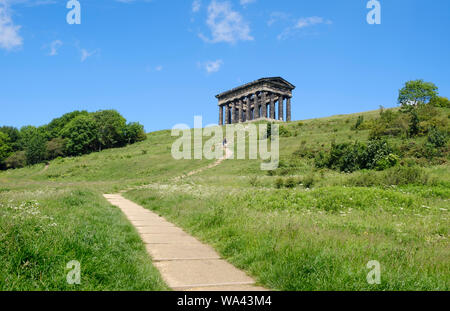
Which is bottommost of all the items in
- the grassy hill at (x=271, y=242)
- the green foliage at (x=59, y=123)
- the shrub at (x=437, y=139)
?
the grassy hill at (x=271, y=242)

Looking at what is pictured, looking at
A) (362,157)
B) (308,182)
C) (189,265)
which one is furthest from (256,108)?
(189,265)

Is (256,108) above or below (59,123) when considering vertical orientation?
above

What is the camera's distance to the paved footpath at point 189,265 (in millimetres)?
4387

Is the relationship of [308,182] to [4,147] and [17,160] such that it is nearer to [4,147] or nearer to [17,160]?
[17,160]

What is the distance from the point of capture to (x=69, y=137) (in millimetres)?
74250

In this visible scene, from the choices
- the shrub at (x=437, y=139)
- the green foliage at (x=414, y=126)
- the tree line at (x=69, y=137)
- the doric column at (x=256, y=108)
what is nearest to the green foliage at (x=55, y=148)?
the tree line at (x=69, y=137)

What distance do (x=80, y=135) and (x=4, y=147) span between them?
83.9 ft

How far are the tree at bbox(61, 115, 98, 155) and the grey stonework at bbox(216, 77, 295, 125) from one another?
3626cm

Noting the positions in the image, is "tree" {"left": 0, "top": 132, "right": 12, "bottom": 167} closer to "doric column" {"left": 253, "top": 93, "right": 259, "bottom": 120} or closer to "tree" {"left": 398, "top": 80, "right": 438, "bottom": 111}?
"doric column" {"left": 253, "top": 93, "right": 259, "bottom": 120}

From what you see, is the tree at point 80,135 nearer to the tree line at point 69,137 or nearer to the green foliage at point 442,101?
the tree line at point 69,137

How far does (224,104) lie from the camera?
299ft
